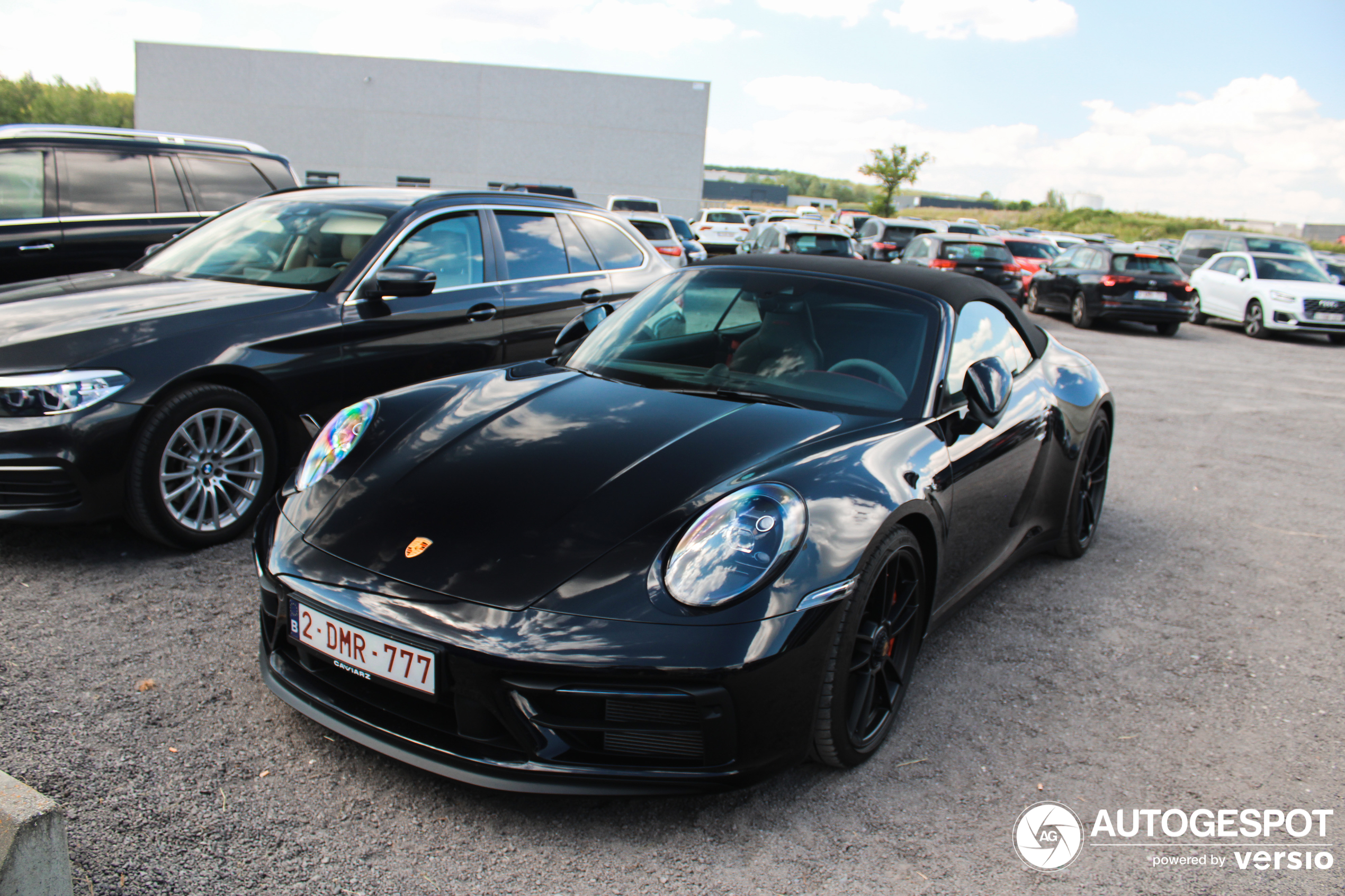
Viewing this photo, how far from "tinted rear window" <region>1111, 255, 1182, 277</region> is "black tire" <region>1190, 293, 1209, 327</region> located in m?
2.63

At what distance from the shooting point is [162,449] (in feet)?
12.2

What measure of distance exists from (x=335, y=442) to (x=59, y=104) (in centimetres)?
9267

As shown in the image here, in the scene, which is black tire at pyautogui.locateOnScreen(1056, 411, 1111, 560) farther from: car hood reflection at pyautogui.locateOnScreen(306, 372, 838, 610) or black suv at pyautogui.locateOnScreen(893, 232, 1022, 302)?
black suv at pyautogui.locateOnScreen(893, 232, 1022, 302)

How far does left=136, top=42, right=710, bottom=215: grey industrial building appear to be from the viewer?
131ft

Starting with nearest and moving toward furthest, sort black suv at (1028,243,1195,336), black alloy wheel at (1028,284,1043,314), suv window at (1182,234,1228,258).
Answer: black suv at (1028,243,1195,336) < black alloy wheel at (1028,284,1043,314) < suv window at (1182,234,1228,258)

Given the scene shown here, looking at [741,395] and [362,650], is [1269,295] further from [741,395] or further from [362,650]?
[362,650]

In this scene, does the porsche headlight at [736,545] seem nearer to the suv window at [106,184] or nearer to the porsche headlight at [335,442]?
the porsche headlight at [335,442]

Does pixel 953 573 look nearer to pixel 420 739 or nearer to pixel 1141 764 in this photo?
pixel 1141 764

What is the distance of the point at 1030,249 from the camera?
21656mm

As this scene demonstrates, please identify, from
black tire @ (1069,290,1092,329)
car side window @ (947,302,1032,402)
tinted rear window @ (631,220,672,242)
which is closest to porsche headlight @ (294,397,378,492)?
car side window @ (947,302,1032,402)

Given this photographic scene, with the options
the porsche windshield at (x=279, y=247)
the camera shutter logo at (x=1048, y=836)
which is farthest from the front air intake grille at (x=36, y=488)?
the camera shutter logo at (x=1048, y=836)

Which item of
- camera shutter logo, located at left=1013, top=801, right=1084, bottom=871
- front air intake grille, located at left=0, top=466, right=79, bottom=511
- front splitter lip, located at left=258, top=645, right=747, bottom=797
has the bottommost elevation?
camera shutter logo, located at left=1013, top=801, right=1084, bottom=871

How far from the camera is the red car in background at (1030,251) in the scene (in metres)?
20.5

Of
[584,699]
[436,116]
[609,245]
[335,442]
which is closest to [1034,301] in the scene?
[609,245]
